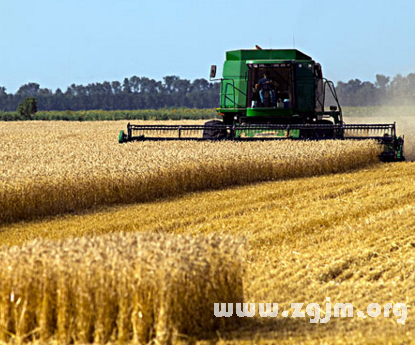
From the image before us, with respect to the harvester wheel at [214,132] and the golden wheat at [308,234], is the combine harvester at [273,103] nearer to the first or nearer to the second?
the harvester wheel at [214,132]

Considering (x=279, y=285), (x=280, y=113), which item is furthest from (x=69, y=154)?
(x=279, y=285)

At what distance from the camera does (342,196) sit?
10641 mm

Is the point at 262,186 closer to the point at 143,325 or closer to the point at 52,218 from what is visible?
the point at 52,218

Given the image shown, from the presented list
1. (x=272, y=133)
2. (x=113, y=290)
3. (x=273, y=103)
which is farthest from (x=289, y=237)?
(x=273, y=103)

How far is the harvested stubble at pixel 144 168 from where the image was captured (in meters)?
10.0

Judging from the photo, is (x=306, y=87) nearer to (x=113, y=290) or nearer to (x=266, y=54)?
(x=266, y=54)

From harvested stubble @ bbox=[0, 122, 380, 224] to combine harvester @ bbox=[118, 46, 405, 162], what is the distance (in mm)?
911

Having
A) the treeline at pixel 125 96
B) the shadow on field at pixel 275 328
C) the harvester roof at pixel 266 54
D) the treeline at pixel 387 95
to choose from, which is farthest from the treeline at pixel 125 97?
the shadow on field at pixel 275 328

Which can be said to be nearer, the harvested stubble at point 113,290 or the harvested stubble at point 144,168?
the harvested stubble at point 113,290

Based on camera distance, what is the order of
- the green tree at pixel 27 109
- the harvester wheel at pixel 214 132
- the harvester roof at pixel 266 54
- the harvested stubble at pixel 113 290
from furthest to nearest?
the green tree at pixel 27 109 < the harvester roof at pixel 266 54 < the harvester wheel at pixel 214 132 < the harvested stubble at pixel 113 290

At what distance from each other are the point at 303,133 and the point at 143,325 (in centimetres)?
1146

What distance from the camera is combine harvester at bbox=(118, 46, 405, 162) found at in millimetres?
15250

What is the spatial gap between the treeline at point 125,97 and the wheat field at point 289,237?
85441mm

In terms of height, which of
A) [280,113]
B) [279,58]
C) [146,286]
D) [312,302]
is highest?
[279,58]
